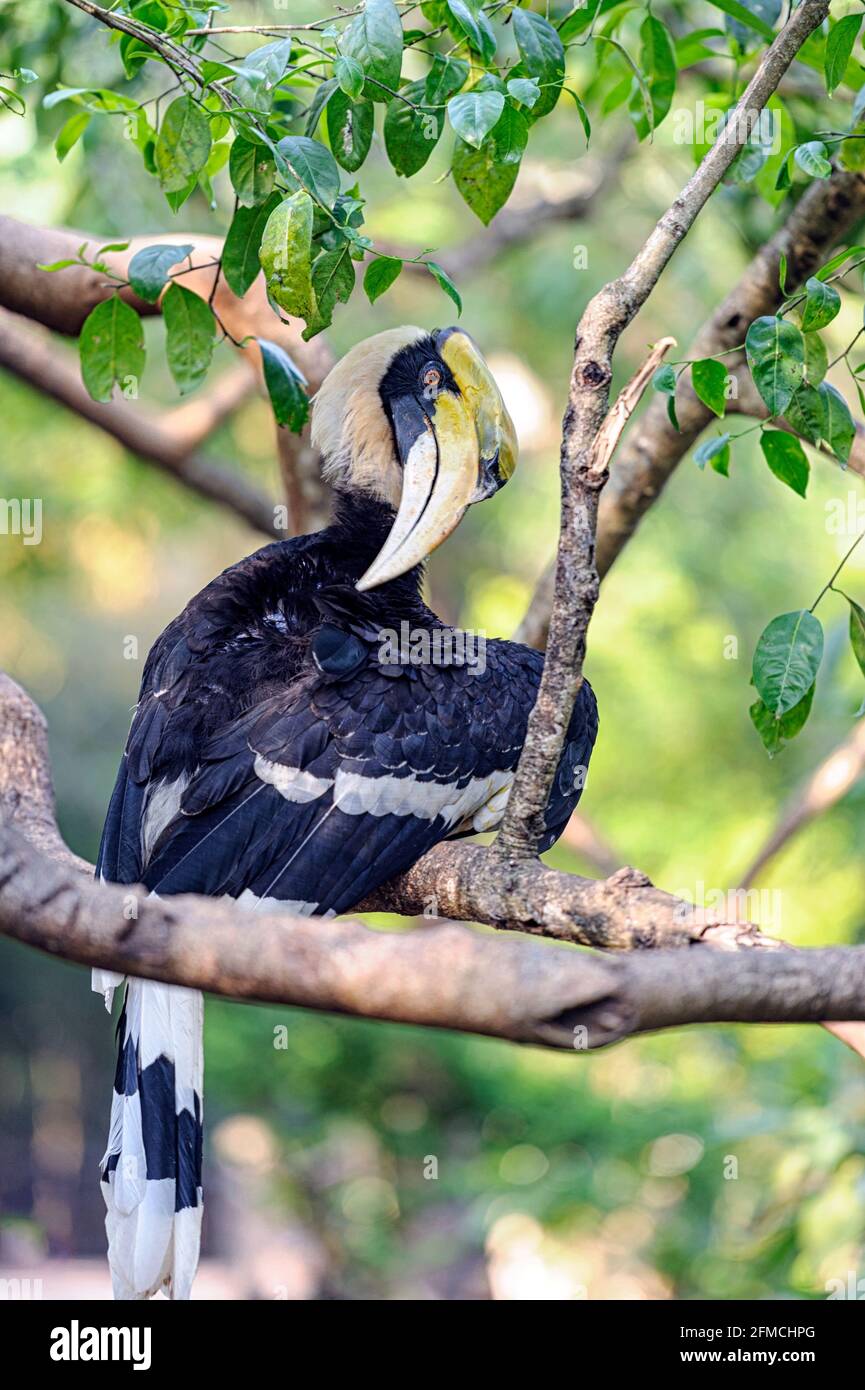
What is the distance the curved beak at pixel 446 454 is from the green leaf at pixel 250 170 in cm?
64

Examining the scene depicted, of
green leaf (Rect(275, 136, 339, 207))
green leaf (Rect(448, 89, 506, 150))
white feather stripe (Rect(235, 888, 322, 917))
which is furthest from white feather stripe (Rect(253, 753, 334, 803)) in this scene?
green leaf (Rect(448, 89, 506, 150))

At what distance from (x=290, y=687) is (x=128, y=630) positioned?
7.88 meters

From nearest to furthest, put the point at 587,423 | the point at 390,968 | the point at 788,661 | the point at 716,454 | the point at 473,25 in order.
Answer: the point at 390,968 < the point at 473,25 < the point at 587,423 < the point at 788,661 < the point at 716,454

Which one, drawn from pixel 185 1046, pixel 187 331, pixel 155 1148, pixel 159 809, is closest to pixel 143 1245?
pixel 155 1148

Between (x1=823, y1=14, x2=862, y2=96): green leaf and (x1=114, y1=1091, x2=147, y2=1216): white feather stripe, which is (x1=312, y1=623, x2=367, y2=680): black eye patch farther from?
(x1=823, y1=14, x2=862, y2=96): green leaf

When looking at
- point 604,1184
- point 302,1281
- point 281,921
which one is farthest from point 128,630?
point 281,921

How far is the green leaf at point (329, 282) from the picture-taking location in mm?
1696

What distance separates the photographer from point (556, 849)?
5.65 meters

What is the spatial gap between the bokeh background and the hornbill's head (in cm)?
242

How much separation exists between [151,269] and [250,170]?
197 millimetres

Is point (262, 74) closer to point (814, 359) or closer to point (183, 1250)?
point (814, 359)

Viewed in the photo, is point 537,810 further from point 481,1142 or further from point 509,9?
point 481,1142

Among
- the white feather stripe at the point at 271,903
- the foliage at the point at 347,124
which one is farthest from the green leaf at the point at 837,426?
the white feather stripe at the point at 271,903

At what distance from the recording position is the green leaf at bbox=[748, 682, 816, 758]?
1738mm
